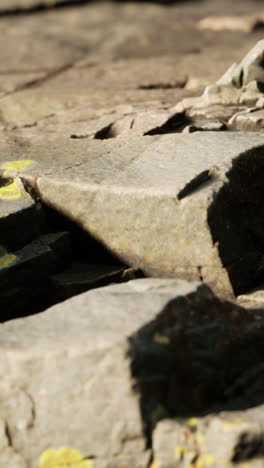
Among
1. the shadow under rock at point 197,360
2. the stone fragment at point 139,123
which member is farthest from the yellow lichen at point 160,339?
the stone fragment at point 139,123

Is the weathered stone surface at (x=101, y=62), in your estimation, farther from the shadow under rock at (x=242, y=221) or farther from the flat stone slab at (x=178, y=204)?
the shadow under rock at (x=242, y=221)

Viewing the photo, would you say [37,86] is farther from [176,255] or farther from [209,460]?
[209,460]

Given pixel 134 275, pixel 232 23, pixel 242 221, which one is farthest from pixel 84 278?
pixel 232 23

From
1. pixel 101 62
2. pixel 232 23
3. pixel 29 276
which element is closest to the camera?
pixel 29 276

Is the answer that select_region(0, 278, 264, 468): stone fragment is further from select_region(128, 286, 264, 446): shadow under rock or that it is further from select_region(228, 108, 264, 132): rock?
select_region(228, 108, 264, 132): rock

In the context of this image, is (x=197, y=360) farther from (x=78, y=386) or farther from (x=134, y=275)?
(x=134, y=275)

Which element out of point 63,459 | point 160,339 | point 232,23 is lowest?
point 63,459

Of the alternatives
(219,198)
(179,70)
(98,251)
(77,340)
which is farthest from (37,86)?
(77,340)

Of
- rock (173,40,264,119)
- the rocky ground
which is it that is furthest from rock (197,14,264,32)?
rock (173,40,264,119)
